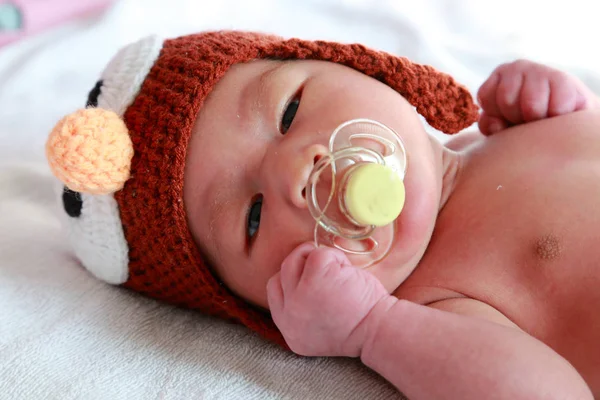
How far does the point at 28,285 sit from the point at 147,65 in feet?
1.85

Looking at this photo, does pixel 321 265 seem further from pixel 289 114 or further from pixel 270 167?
pixel 289 114

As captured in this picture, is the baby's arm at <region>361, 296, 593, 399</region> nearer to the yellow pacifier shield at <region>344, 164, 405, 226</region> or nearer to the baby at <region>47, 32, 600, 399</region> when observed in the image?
the baby at <region>47, 32, 600, 399</region>

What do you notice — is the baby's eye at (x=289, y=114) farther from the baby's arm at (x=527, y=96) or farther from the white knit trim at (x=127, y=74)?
the baby's arm at (x=527, y=96)

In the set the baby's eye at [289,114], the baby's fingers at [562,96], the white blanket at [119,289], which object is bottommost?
the white blanket at [119,289]

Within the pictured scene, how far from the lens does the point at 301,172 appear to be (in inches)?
44.4

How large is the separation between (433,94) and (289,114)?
1.24 feet

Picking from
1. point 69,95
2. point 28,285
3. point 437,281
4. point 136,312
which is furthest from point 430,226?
point 69,95

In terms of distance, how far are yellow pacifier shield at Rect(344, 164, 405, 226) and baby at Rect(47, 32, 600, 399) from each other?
0.29 feet

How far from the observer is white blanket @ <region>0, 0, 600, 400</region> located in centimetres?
118

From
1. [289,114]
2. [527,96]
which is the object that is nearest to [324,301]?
Answer: [289,114]

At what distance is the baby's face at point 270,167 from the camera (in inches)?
46.5

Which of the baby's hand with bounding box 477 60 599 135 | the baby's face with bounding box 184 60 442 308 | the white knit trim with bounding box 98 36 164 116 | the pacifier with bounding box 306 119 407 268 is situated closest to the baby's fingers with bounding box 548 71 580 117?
the baby's hand with bounding box 477 60 599 135

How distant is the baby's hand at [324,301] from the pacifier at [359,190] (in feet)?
0.18

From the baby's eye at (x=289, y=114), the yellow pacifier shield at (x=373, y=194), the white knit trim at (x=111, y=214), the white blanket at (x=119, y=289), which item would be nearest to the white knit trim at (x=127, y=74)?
the white knit trim at (x=111, y=214)
